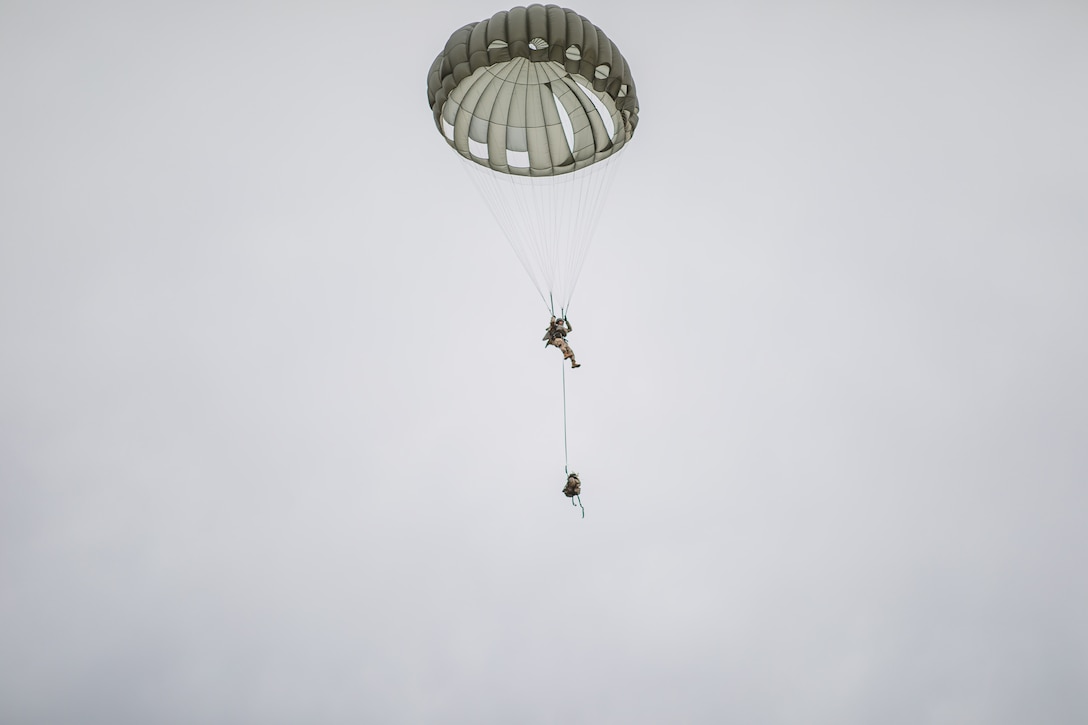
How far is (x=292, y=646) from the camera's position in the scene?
30.8m

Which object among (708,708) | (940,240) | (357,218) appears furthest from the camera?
(708,708)

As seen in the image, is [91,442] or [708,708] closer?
[91,442]

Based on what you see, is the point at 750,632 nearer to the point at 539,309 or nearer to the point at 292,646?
the point at 539,309

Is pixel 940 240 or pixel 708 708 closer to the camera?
pixel 940 240

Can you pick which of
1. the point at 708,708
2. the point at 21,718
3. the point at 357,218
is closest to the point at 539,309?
the point at 357,218

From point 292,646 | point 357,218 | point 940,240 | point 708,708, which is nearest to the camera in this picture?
point 357,218

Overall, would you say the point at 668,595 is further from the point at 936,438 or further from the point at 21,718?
the point at 21,718

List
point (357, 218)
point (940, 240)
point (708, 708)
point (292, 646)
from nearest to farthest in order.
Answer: point (357, 218)
point (940, 240)
point (292, 646)
point (708, 708)

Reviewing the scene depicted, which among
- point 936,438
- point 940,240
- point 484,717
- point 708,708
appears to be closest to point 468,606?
point 484,717

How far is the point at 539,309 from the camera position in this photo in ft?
92.2

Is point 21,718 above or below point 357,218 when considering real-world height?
below

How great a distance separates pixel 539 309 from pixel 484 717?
18075 millimetres

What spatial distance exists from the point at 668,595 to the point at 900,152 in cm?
1915

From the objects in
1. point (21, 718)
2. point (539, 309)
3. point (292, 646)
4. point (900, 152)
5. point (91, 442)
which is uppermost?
point (900, 152)
